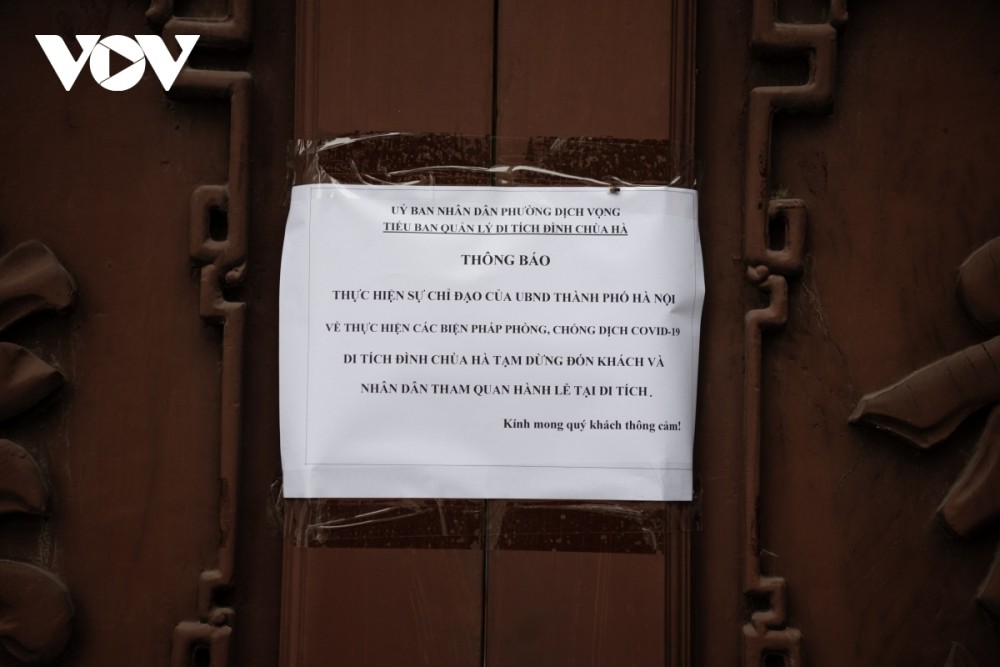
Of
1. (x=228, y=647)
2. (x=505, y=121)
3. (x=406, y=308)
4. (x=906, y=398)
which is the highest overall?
(x=505, y=121)

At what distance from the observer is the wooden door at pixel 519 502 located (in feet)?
4.15

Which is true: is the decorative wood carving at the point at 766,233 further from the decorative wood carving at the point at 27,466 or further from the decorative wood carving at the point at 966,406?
the decorative wood carving at the point at 27,466

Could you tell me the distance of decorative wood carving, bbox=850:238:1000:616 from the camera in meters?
1.27

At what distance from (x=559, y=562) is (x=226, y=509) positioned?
0.50m

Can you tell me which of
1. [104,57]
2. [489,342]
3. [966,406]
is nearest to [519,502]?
[489,342]

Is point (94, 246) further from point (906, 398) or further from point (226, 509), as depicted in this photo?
point (906, 398)

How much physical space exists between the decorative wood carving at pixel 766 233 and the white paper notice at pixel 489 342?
89 millimetres

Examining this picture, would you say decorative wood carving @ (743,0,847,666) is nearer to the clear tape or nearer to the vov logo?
the clear tape

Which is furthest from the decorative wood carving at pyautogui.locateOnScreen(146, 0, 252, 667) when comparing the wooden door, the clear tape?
the clear tape

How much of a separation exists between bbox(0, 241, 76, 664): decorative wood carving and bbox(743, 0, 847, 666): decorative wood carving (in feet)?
3.37

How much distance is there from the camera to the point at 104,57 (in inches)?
53.0

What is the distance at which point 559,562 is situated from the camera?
1259 millimetres

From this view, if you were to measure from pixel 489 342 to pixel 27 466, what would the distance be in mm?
716

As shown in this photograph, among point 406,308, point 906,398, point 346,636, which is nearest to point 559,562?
point 346,636
